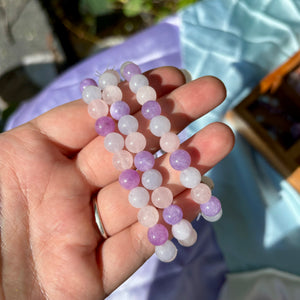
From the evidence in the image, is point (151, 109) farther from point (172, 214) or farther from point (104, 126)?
point (172, 214)

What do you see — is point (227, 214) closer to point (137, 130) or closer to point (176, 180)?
point (176, 180)

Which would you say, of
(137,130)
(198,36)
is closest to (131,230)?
(137,130)

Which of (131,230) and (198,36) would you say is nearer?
(131,230)

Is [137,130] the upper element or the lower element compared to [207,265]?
upper

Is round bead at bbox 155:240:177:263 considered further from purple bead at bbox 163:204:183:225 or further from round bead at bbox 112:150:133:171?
round bead at bbox 112:150:133:171

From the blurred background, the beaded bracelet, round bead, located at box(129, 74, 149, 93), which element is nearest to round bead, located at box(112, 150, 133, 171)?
the beaded bracelet
